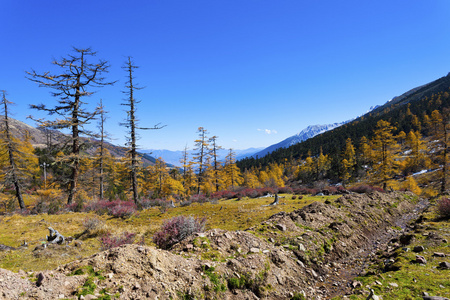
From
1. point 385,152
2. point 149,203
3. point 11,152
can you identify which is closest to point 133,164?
point 149,203

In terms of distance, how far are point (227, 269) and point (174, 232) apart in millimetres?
2539

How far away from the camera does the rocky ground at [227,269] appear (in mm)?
3670

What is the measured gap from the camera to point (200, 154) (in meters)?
42.5

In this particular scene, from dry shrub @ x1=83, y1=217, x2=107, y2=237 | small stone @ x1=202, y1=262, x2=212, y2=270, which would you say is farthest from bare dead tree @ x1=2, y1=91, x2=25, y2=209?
small stone @ x1=202, y1=262, x2=212, y2=270

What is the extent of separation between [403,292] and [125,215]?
16.2 metres

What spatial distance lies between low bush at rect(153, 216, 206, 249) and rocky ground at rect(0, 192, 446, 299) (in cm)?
72

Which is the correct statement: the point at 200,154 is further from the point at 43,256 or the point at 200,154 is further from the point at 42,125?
the point at 43,256

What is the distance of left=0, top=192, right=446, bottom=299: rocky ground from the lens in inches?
144

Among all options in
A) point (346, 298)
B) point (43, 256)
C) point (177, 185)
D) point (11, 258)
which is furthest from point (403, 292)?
point (177, 185)

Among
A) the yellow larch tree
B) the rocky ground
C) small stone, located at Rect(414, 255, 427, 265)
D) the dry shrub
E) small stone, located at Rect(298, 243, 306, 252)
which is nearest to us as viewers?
the rocky ground

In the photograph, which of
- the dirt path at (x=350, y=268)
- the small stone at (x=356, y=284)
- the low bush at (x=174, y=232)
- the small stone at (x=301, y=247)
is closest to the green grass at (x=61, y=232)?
the low bush at (x=174, y=232)

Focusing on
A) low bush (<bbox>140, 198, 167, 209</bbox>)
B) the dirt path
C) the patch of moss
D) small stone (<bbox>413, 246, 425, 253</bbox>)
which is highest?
the patch of moss

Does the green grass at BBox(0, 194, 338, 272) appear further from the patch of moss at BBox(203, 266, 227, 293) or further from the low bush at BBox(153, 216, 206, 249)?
the low bush at BBox(153, 216, 206, 249)

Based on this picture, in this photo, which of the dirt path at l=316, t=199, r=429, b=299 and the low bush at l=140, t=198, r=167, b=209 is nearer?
the dirt path at l=316, t=199, r=429, b=299
